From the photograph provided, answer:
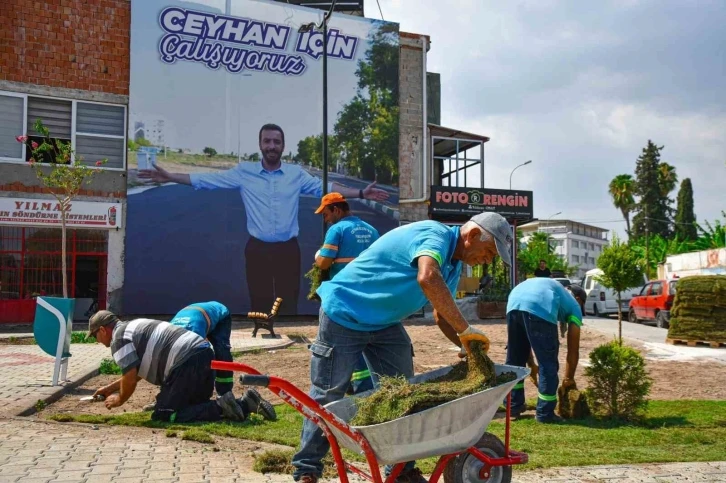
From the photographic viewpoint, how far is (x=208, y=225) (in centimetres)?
2252

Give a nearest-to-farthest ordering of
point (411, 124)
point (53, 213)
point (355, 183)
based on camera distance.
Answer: point (53, 213), point (355, 183), point (411, 124)

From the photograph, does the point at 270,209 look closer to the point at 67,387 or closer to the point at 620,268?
the point at 620,268

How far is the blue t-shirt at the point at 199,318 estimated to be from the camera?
23.1 feet

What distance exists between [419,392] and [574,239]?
119 metres

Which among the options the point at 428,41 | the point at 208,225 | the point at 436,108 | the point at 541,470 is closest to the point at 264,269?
the point at 208,225

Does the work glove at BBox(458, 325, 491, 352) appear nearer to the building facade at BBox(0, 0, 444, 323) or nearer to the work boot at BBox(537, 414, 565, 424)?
the work boot at BBox(537, 414, 565, 424)

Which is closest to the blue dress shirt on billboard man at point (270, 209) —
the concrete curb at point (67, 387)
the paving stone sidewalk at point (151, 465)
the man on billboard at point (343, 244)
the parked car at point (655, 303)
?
the parked car at point (655, 303)

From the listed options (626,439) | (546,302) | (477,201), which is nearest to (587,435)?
(626,439)

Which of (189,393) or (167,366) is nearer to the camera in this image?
(167,366)

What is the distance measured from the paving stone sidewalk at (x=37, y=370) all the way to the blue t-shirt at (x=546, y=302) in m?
5.01

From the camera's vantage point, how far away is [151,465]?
16.6ft

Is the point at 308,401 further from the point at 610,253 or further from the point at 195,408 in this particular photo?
the point at 610,253

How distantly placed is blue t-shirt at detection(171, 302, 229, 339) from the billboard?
14.8m

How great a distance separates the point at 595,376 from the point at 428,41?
21181 millimetres
